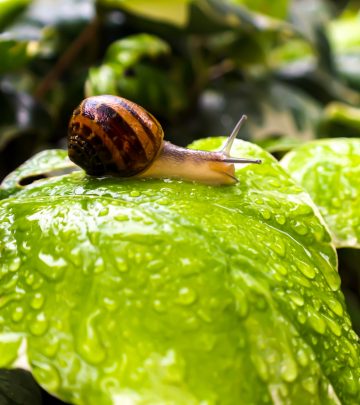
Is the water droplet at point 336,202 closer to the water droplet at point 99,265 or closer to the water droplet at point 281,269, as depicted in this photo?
the water droplet at point 281,269

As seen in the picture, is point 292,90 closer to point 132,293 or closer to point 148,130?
point 148,130

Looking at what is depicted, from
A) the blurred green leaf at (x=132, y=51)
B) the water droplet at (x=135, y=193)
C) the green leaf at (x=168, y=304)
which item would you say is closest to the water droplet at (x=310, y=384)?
the green leaf at (x=168, y=304)

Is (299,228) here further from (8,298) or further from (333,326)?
(8,298)

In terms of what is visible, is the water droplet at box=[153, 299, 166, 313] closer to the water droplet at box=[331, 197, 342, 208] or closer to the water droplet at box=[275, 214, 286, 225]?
the water droplet at box=[275, 214, 286, 225]

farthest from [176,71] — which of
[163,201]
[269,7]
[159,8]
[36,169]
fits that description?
[163,201]

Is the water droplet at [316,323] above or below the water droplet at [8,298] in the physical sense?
below

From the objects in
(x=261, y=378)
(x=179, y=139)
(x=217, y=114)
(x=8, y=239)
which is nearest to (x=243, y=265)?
(x=261, y=378)

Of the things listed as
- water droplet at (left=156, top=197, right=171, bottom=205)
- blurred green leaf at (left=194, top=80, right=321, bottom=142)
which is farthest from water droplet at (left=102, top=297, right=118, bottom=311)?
blurred green leaf at (left=194, top=80, right=321, bottom=142)
